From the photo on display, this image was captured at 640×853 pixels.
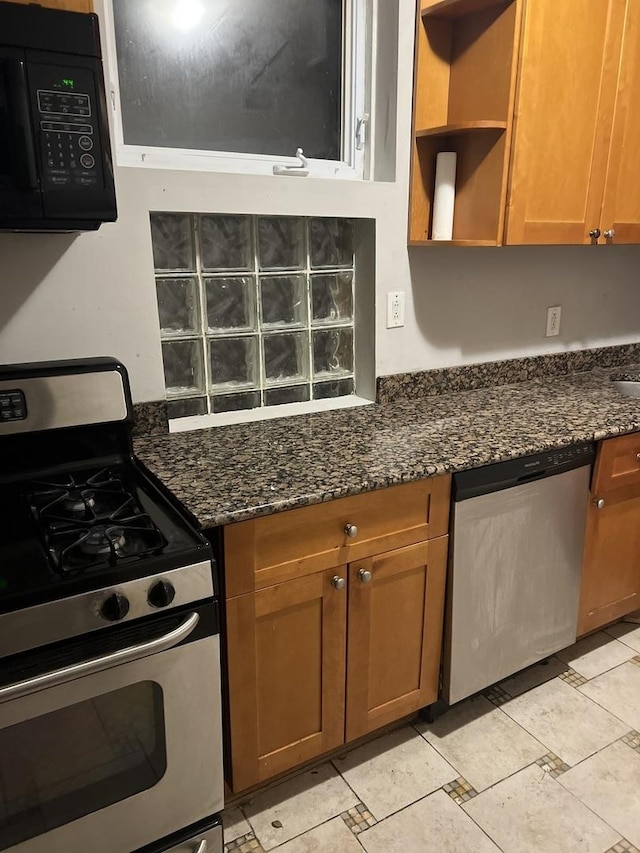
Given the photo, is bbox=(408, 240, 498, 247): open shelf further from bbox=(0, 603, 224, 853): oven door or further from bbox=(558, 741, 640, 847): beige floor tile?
bbox=(558, 741, 640, 847): beige floor tile

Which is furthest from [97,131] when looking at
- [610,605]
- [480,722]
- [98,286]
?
[610,605]

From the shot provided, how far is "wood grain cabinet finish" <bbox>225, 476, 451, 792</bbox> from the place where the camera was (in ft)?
4.61

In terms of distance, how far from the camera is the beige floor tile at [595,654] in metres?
→ 2.11

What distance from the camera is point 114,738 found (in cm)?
117

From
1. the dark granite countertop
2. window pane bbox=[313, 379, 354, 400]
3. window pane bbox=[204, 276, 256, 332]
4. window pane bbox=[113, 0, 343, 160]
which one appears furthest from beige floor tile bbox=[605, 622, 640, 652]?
window pane bbox=[113, 0, 343, 160]

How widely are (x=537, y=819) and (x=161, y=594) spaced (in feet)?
3.80

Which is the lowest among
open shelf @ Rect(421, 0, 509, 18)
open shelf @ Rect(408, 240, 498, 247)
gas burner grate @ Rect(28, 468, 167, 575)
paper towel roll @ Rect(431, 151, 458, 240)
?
gas burner grate @ Rect(28, 468, 167, 575)

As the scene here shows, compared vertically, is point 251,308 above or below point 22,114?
below

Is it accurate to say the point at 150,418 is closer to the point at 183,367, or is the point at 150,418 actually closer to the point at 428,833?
the point at 183,367

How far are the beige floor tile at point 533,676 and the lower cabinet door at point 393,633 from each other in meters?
0.40

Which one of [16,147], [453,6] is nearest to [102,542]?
[16,147]

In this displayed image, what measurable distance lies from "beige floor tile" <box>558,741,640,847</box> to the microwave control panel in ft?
6.11

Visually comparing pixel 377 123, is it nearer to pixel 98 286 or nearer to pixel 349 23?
pixel 349 23

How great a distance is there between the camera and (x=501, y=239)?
185 centimetres
